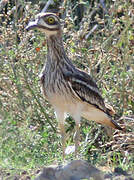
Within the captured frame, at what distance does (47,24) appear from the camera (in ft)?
19.5

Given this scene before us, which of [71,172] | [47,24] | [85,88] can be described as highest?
[47,24]

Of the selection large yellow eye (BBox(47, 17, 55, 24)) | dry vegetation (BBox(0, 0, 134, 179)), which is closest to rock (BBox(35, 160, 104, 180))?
dry vegetation (BBox(0, 0, 134, 179))

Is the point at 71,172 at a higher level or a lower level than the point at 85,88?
lower

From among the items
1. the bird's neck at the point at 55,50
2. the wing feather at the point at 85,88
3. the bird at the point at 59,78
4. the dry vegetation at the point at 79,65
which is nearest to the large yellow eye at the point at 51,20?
the bird at the point at 59,78

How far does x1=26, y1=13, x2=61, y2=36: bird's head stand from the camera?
5824 mm

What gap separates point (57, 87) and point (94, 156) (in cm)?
107

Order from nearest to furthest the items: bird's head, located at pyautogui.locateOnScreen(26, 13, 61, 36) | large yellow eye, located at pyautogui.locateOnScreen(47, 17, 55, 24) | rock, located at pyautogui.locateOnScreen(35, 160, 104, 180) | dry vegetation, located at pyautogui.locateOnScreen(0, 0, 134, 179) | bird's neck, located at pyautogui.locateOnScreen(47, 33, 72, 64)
Result: rock, located at pyautogui.locateOnScreen(35, 160, 104, 180) < bird's head, located at pyautogui.locateOnScreen(26, 13, 61, 36) < large yellow eye, located at pyautogui.locateOnScreen(47, 17, 55, 24) < bird's neck, located at pyautogui.locateOnScreen(47, 33, 72, 64) < dry vegetation, located at pyautogui.locateOnScreen(0, 0, 134, 179)

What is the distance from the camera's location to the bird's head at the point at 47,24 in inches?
229

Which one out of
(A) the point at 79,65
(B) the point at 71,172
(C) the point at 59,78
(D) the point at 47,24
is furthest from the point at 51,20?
(B) the point at 71,172

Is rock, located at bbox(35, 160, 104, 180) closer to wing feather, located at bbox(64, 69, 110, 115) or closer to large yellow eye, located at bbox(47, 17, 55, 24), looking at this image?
wing feather, located at bbox(64, 69, 110, 115)

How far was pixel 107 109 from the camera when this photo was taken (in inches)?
267

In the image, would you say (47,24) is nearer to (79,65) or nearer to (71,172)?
(79,65)

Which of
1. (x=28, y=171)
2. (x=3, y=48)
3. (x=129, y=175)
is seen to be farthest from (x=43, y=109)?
(x=129, y=175)

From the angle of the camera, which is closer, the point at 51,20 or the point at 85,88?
the point at 51,20
